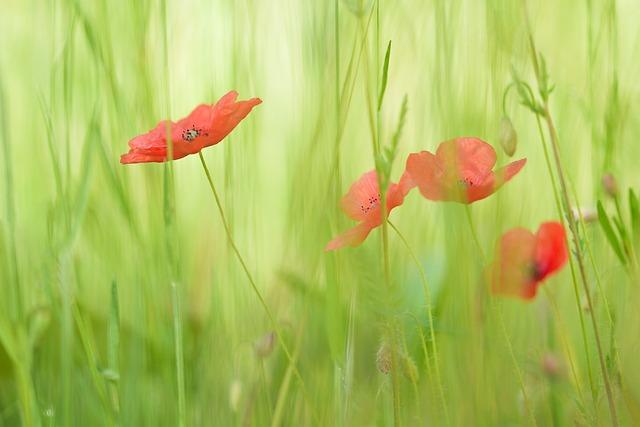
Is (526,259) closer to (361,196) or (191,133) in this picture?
(361,196)

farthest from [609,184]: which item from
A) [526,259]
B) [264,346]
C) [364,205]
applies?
[264,346]

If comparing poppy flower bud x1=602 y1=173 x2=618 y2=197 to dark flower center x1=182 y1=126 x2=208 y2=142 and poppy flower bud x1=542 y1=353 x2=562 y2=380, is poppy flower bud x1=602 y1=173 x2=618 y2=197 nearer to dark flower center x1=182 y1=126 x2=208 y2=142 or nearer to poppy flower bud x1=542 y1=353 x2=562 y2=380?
poppy flower bud x1=542 y1=353 x2=562 y2=380

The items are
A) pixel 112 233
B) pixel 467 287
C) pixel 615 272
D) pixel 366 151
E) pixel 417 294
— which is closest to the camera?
pixel 467 287

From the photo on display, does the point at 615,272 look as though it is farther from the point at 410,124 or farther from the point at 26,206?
the point at 26,206

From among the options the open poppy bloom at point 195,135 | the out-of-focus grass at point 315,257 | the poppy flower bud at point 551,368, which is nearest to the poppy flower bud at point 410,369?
the out-of-focus grass at point 315,257

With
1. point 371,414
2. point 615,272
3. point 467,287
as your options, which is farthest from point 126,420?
point 615,272

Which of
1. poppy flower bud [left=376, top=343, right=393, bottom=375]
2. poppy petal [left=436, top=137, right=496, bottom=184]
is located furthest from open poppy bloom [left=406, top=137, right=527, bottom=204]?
poppy flower bud [left=376, top=343, right=393, bottom=375]
